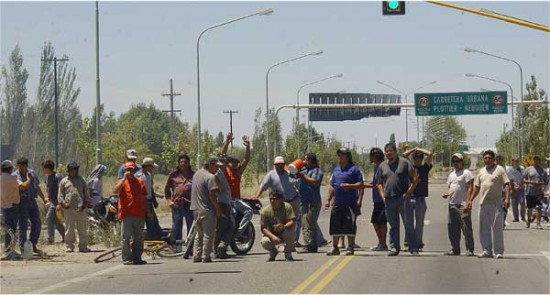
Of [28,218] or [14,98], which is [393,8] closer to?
[28,218]

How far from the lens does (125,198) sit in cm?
1917

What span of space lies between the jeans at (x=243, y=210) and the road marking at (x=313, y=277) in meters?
1.85

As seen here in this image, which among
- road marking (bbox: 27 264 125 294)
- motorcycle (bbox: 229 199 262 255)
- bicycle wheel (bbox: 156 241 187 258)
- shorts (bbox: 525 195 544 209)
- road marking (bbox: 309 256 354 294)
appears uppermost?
shorts (bbox: 525 195 544 209)

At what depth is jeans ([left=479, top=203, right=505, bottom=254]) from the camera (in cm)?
1897

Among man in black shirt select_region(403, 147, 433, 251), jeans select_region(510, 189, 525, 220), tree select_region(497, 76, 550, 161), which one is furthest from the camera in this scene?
tree select_region(497, 76, 550, 161)

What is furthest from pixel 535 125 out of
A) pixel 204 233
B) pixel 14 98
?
pixel 204 233

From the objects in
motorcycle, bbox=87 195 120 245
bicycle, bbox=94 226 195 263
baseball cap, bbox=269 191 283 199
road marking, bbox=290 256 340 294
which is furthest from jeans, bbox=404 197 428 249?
motorcycle, bbox=87 195 120 245

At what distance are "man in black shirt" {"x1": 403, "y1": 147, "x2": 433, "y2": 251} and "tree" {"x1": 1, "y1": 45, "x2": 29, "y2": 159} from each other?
48976 millimetres

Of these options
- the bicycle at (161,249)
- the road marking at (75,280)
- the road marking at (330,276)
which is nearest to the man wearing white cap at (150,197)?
the bicycle at (161,249)

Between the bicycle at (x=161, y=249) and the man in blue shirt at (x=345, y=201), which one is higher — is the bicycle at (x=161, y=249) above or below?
below

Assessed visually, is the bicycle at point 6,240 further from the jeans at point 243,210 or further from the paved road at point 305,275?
the jeans at point 243,210

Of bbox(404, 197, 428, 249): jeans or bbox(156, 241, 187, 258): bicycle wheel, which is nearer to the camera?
bbox(404, 197, 428, 249): jeans

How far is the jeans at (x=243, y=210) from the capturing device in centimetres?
2039

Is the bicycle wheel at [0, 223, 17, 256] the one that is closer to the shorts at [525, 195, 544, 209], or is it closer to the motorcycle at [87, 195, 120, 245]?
the motorcycle at [87, 195, 120, 245]
